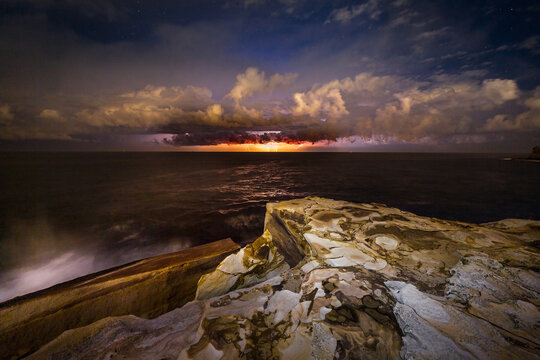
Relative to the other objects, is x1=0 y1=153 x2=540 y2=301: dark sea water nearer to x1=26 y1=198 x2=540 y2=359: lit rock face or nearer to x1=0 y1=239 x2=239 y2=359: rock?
x1=0 y1=239 x2=239 y2=359: rock

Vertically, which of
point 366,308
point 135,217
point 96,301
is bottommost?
point 135,217

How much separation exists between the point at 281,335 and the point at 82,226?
17084 millimetres

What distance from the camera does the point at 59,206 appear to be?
18.5 meters

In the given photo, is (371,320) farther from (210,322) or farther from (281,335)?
(210,322)

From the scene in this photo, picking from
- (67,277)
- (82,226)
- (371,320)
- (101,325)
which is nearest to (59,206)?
(82,226)

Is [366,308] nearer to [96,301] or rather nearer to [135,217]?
[96,301]

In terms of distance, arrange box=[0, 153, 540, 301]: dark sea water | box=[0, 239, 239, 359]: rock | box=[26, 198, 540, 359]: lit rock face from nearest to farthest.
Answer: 1. box=[26, 198, 540, 359]: lit rock face
2. box=[0, 239, 239, 359]: rock
3. box=[0, 153, 540, 301]: dark sea water

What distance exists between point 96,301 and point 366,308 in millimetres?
5441

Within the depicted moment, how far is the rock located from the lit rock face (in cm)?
76

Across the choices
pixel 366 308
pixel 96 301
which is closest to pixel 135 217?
pixel 96 301

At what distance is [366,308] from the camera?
2.86 metres

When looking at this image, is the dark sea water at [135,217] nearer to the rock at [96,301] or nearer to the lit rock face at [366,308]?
the rock at [96,301]

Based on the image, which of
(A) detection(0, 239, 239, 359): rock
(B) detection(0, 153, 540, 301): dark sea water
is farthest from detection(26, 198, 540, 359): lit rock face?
(B) detection(0, 153, 540, 301): dark sea water

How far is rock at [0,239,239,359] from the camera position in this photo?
3.71m
